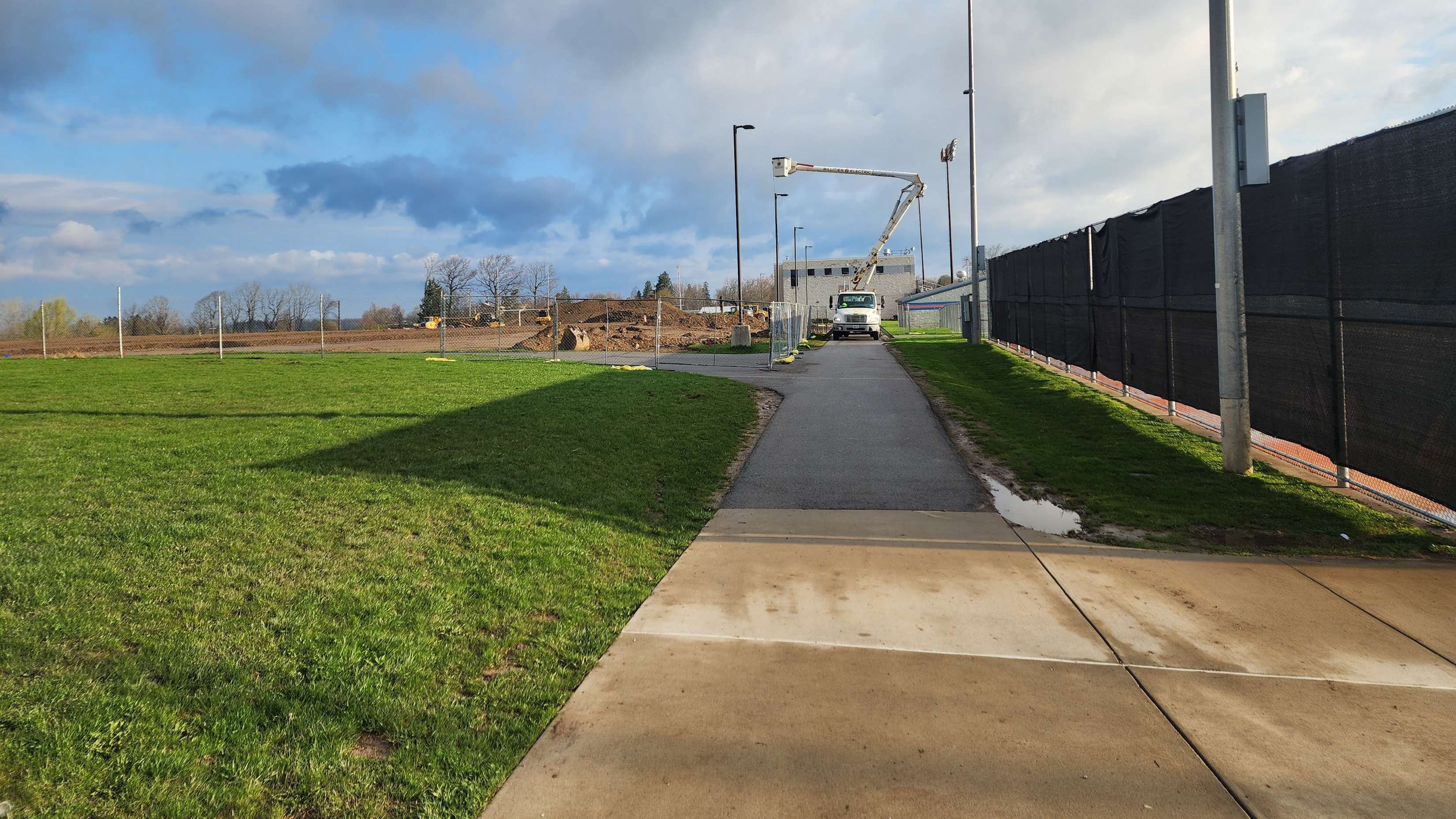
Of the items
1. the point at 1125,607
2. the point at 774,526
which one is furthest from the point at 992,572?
the point at 774,526

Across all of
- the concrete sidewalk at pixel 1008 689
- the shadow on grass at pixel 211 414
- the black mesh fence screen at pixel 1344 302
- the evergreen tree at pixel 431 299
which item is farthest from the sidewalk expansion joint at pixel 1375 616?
the evergreen tree at pixel 431 299

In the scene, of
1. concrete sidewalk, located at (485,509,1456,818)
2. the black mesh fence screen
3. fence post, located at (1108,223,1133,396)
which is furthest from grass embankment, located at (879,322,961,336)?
concrete sidewalk, located at (485,509,1456,818)

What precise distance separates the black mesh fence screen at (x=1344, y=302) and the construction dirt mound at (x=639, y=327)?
18.3 m

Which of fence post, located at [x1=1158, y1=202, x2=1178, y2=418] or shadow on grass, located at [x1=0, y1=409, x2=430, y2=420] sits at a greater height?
fence post, located at [x1=1158, y1=202, x2=1178, y2=418]

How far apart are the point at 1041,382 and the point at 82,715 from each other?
15.5 metres

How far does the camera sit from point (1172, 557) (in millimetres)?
5938

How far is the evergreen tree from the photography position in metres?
57.9

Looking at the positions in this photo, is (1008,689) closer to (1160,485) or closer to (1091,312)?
(1160,485)

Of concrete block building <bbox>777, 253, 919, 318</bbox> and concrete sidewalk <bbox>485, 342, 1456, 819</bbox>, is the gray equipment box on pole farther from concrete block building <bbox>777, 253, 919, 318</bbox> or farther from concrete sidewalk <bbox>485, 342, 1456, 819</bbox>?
concrete block building <bbox>777, 253, 919, 318</bbox>

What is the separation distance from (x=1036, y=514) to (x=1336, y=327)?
117 inches

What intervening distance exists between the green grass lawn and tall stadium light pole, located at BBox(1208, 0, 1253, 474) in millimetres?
5165

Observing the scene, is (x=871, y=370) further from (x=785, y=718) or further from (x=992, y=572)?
(x=785, y=718)

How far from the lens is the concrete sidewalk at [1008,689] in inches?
118

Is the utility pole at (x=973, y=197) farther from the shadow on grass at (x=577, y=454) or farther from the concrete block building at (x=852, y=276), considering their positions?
the concrete block building at (x=852, y=276)
